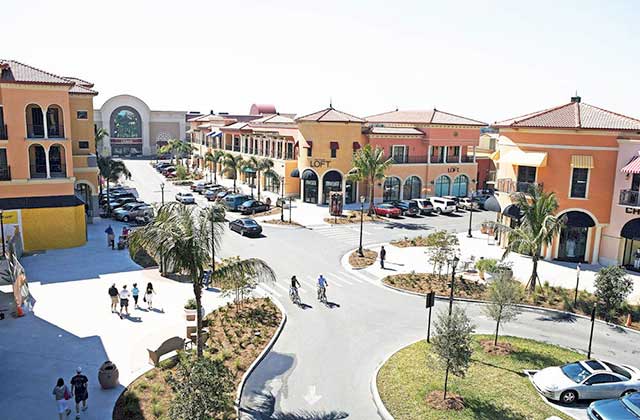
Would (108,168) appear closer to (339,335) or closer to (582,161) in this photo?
(339,335)

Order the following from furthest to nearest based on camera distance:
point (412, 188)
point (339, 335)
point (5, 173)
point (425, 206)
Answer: point (412, 188) < point (425, 206) < point (5, 173) < point (339, 335)

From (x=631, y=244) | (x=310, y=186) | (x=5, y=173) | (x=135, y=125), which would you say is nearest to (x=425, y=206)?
(x=310, y=186)

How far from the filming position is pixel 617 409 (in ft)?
50.8

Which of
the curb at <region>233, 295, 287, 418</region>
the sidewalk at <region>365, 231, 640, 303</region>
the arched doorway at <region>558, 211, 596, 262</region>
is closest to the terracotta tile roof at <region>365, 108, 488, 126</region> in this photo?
the sidewalk at <region>365, 231, 640, 303</region>

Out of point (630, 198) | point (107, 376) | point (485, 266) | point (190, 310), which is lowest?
point (107, 376)

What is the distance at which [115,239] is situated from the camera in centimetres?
3769

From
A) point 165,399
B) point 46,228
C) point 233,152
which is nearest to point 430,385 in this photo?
point 165,399

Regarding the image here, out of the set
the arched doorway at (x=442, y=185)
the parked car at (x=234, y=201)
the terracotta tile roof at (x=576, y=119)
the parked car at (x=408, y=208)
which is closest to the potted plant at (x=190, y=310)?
the terracotta tile roof at (x=576, y=119)

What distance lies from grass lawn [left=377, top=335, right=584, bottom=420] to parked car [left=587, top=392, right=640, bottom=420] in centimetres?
85

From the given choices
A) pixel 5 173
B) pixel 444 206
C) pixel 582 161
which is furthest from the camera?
pixel 444 206

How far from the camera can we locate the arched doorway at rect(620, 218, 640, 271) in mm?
31906

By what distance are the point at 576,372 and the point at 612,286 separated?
25.1 feet

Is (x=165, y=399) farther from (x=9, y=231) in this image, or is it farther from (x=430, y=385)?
(x=9, y=231)

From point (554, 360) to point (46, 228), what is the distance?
30.4 meters
